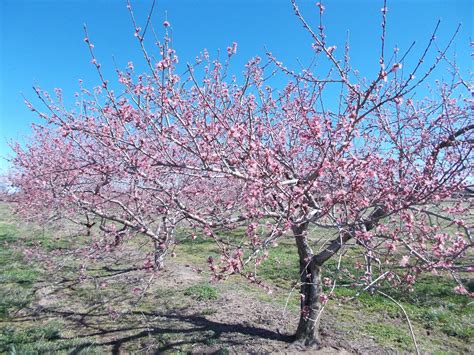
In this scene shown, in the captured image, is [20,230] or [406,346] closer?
[406,346]

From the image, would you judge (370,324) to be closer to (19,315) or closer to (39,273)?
(19,315)

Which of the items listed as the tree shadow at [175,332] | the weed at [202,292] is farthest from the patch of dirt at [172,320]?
the weed at [202,292]

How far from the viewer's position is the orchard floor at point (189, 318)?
4.98 metres

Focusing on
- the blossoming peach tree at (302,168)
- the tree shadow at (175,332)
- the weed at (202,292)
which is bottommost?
the tree shadow at (175,332)

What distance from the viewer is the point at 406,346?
16.5 ft

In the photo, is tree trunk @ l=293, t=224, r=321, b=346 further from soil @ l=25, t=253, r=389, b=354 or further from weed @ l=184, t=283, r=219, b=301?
weed @ l=184, t=283, r=219, b=301

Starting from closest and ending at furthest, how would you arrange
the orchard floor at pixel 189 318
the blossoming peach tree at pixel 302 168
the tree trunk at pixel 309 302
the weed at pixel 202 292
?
the blossoming peach tree at pixel 302 168, the tree trunk at pixel 309 302, the orchard floor at pixel 189 318, the weed at pixel 202 292

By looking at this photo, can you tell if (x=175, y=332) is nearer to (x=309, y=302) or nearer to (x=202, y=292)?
(x=202, y=292)

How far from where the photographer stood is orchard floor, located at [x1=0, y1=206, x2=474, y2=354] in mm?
4980

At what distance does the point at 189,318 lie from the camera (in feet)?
19.7

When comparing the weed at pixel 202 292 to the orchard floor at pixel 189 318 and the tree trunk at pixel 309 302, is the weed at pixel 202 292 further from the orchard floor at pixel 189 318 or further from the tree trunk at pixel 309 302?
the tree trunk at pixel 309 302

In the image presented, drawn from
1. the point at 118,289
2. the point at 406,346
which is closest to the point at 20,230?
the point at 118,289

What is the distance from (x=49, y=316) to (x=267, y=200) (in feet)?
15.8

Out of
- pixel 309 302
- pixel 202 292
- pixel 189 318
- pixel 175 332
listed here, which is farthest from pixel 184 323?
pixel 309 302
